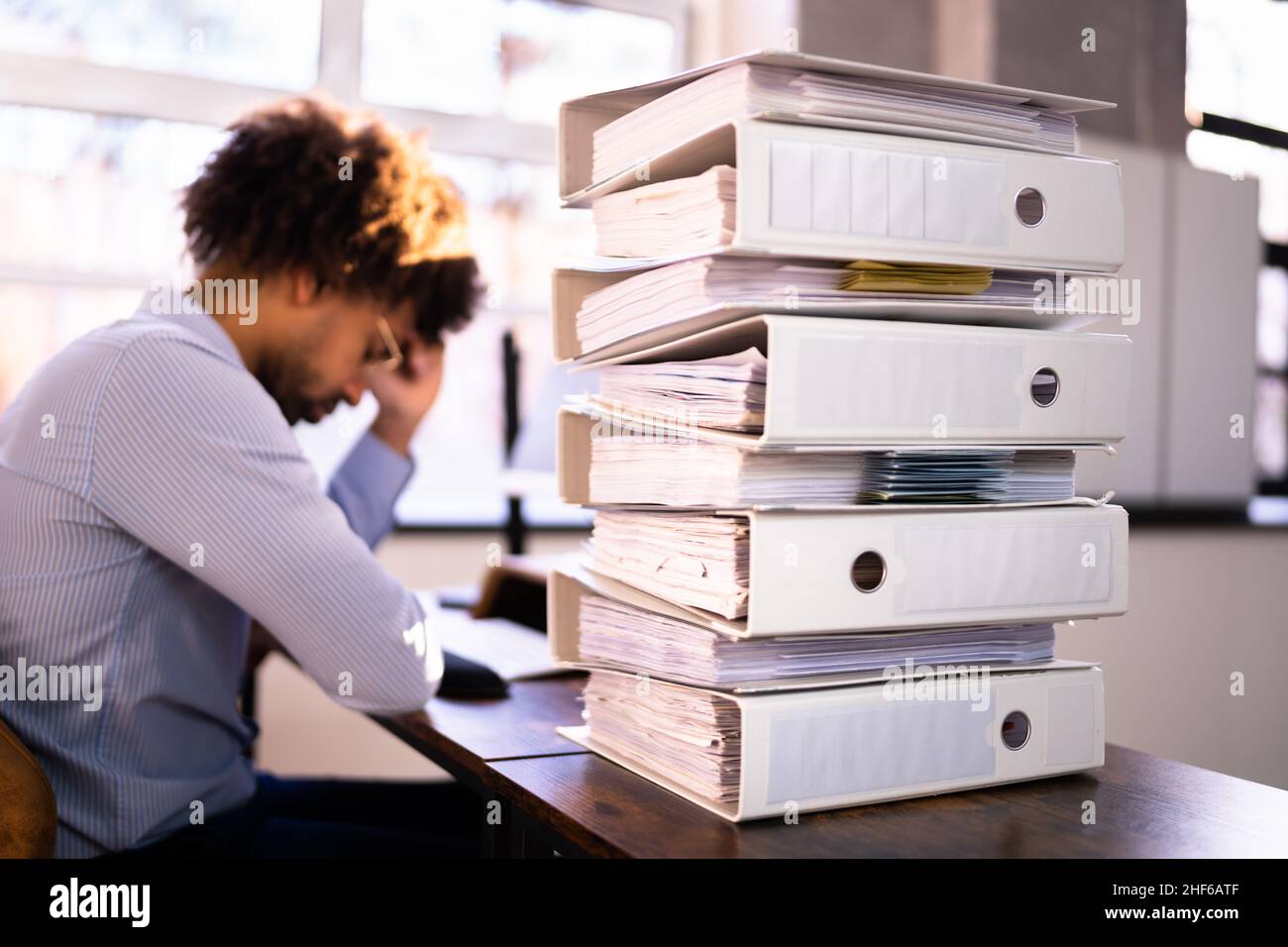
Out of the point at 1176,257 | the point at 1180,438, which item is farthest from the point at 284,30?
the point at 1180,438

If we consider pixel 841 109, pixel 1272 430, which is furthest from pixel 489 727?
pixel 1272 430

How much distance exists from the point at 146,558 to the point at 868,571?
748 mm

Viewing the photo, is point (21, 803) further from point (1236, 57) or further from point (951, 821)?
point (1236, 57)

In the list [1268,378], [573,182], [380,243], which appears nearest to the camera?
[573,182]

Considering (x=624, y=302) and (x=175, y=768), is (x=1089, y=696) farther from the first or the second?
(x=175, y=768)

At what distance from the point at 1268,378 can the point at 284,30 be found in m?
3.60

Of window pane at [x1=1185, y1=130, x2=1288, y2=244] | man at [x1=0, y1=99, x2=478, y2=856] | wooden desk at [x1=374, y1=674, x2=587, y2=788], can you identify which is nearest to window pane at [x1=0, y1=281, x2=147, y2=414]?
man at [x1=0, y1=99, x2=478, y2=856]

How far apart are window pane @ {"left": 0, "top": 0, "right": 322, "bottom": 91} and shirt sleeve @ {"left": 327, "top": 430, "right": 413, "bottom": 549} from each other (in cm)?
191

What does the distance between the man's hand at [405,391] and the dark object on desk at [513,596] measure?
359 mm

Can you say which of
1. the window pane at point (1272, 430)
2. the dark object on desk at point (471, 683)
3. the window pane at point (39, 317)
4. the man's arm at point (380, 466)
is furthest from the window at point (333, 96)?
the window pane at point (1272, 430)

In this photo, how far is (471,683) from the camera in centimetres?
130

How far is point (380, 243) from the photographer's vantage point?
1410 mm

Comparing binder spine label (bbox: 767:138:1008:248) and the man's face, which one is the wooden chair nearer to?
the man's face

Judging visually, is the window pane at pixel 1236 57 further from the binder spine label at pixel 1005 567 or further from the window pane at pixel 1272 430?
the binder spine label at pixel 1005 567
